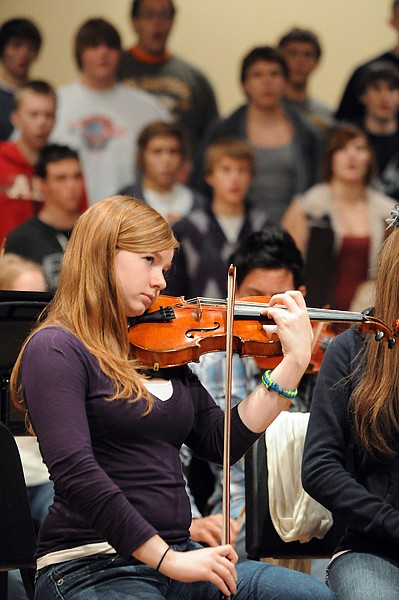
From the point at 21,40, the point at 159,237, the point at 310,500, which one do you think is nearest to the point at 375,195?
the point at 21,40

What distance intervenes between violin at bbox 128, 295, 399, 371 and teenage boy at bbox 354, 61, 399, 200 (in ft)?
10.6

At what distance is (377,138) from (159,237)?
138 inches

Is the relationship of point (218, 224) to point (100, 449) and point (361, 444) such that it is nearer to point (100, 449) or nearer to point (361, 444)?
point (361, 444)

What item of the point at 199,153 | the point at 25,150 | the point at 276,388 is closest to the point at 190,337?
the point at 276,388

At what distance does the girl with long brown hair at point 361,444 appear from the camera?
2.02m

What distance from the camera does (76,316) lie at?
1.89 meters

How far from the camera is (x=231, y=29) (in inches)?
196

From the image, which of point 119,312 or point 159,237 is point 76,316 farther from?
point 159,237

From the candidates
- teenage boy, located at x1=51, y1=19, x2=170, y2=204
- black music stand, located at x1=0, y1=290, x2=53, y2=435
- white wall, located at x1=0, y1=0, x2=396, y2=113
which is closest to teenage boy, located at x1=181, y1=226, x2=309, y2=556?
black music stand, located at x1=0, y1=290, x2=53, y2=435

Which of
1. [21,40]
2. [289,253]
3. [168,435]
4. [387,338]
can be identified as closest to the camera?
[168,435]

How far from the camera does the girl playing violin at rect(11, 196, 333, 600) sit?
170cm

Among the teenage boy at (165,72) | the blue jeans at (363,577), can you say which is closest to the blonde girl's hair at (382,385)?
the blue jeans at (363,577)

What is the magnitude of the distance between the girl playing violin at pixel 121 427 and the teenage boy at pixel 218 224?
2.57 meters

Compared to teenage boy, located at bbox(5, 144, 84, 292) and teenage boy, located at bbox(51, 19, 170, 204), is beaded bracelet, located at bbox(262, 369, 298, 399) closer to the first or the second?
teenage boy, located at bbox(5, 144, 84, 292)
